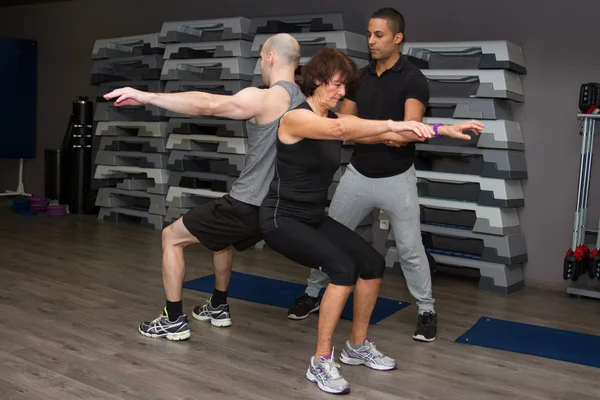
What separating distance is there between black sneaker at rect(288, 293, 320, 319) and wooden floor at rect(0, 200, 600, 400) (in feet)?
0.15

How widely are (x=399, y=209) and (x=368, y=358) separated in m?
0.70

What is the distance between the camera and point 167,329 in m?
2.91

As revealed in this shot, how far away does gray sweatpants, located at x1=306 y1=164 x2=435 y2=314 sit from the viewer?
2971 mm

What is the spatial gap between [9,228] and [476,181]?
12.9ft

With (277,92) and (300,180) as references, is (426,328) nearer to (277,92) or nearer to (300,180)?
(300,180)

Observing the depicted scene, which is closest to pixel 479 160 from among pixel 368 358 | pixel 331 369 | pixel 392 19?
pixel 392 19

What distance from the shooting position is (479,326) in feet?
10.8

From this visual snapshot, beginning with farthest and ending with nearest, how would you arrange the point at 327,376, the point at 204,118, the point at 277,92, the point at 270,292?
1. the point at 204,118
2. the point at 270,292
3. the point at 277,92
4. the point at 327,376

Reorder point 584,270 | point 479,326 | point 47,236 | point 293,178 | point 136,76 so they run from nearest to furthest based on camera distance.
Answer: point 293,178 < point 479,326 < point 584,270 < point 47,236 < point 136,76

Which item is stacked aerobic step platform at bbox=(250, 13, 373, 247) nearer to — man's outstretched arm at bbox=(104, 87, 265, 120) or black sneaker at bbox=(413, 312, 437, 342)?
black sneaker at bbox=(413, 312, 437, 342)

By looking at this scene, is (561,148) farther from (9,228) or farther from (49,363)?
(9,228)

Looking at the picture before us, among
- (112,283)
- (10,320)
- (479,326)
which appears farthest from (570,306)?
(10,320)

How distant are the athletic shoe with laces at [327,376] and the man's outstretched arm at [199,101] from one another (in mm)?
986

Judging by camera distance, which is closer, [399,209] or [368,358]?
[368,358]
